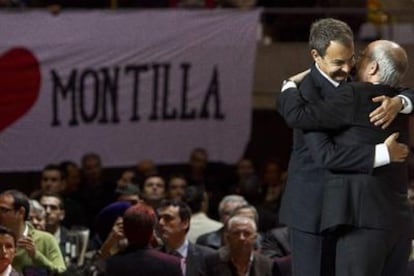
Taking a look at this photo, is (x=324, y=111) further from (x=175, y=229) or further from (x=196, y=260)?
(x=175, y=229)

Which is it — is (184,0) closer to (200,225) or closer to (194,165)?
(194,165)

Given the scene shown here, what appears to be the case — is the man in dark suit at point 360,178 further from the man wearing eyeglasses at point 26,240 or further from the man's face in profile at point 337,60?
the man wearing eyeglasses at point 26,240

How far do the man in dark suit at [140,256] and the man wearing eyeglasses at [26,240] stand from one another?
946mm

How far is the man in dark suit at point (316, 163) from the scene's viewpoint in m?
6.17


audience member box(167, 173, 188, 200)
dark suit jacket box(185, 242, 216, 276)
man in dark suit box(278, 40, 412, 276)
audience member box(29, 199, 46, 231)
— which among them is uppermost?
man in dark suit box(278, 40, 412, 276)

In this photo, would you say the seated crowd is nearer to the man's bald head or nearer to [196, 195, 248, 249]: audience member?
[196, 195, 248, 249]: audience member

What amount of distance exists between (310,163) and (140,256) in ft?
7.07

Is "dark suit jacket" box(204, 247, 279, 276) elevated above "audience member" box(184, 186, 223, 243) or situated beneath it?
elevated above

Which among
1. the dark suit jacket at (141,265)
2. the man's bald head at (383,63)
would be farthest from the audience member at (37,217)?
the man's bald head at (383,63)

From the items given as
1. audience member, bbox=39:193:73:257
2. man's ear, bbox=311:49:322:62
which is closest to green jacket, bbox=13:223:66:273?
audience member, bbox=39:193:73:257

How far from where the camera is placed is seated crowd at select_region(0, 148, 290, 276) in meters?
8.29

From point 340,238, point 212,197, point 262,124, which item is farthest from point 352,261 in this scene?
point 262,124

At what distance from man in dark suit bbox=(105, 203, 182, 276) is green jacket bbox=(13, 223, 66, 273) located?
95 centimetres

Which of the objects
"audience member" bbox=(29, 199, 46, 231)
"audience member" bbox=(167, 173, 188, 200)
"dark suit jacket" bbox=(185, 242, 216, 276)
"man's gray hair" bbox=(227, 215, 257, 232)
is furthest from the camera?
"audience member" bbox=(167, 173, 188, 200)
